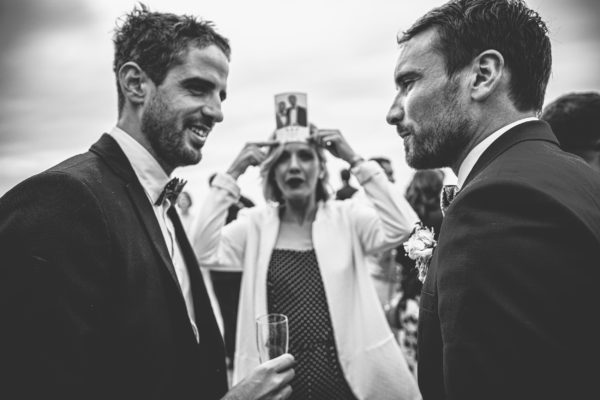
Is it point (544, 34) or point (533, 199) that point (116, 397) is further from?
point (544, 34)

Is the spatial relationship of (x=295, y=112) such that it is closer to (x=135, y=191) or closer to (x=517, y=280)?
(x=135, y=191)

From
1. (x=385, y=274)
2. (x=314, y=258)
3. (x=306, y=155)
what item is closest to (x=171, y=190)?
(x=314, y=258)

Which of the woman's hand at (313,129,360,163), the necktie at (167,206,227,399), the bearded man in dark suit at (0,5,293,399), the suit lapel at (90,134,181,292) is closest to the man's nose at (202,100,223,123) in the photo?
the bearded man in dark suit at (0,5,293,399)

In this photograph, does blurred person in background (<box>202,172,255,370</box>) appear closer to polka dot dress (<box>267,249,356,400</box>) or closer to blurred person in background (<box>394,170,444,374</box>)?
blurred person in background (<box>394,170,444,374</box>)

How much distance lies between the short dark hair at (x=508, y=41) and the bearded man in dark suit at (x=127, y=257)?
1.21 metres

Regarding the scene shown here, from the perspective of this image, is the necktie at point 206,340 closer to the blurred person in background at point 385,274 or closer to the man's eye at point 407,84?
the man's eye at point 407,84

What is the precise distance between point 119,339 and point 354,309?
1671mm

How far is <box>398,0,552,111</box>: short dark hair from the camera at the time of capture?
150 centimetres

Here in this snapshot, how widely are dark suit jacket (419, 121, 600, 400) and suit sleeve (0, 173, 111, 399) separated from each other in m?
1.08

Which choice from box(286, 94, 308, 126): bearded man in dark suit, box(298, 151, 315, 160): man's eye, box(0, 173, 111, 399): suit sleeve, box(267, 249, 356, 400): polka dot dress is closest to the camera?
box(0, 173, 111, 399): suit sleeve

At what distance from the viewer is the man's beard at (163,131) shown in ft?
6.56

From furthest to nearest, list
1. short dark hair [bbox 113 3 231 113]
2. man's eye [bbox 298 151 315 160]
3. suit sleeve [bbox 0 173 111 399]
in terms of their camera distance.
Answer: man's eye [bbox 298 151 315 160] → short dark hair [bbox 113 3 231 113] → suit sleeve [bbox 0 173 111 399]

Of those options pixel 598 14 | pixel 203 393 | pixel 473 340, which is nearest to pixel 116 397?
pixel 203 393

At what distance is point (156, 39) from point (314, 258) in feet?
5.53
